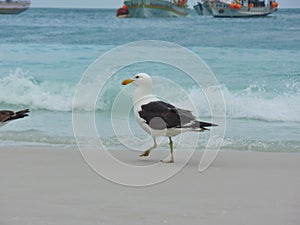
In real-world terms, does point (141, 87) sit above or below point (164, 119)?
above

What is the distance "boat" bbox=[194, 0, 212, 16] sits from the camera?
28.8m

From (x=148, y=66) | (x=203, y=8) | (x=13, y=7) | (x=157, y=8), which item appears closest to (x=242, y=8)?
(x=203, y=8)

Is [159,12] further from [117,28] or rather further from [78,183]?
[78,183]

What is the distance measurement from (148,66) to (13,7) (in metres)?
13.7

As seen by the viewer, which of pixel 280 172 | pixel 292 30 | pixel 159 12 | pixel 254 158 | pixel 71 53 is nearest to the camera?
pixel 280 172

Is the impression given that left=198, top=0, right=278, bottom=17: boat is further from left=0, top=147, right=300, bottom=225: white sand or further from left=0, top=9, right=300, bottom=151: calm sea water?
left=0, top=147, right=300, bottom=225: white sand

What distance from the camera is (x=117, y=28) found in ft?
81.4

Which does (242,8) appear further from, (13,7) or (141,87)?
(141,87)

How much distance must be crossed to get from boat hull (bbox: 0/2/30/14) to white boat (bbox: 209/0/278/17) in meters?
7.17

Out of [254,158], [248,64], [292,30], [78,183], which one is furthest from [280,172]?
[292,30]

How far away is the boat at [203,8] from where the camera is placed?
1132 inches

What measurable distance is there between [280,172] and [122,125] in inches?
128

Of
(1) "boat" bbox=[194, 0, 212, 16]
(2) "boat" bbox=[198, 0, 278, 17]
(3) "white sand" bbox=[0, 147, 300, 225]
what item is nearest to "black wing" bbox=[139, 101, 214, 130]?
(3) "white sand" bbox=[0, 147, 300, 225]

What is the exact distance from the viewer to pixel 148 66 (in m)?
17.1
